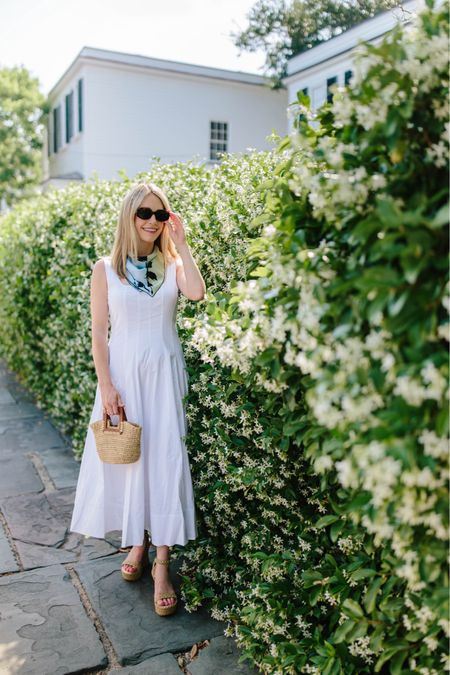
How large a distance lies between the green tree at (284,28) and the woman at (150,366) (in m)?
24.8

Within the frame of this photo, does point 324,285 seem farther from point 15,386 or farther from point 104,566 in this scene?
point 15,386

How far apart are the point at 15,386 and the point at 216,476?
5751 mm

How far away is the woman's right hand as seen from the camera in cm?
337

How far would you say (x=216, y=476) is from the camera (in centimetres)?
337

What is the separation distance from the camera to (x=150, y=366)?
133 inches

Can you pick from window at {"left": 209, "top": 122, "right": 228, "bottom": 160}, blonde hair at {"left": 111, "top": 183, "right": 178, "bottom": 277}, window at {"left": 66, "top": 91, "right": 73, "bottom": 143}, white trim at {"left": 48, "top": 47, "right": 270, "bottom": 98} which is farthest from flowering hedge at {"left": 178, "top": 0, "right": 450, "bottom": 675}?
window at {"left": 66, "top": 91, "right": 73, "bottom": 143}

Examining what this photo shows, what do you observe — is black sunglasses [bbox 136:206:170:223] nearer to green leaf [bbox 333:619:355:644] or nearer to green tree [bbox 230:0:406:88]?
green leaf [bbox 333:619:355:644]

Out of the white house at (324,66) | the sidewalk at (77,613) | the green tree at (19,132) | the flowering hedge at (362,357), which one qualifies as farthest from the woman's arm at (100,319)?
the green tree at (19,132)

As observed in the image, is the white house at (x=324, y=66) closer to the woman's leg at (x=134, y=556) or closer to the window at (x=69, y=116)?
the window at (x=69, y=116)

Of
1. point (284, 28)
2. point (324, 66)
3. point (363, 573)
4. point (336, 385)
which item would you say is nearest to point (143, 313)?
point (363, 573)

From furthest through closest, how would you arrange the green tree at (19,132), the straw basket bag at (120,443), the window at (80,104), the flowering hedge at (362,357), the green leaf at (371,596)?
the green tree at (19,132)
the window at (80,104)
the straw basket bag at (120,443)
the green leaf at (371,596)
the flowering hedge at (362,357)

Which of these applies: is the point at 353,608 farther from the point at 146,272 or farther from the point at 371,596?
the point at 146,272

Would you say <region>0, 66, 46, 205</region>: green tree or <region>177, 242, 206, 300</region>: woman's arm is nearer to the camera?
<region>177, 242, 206, 300</region>: woman's arm

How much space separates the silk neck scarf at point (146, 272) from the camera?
11.1ft
